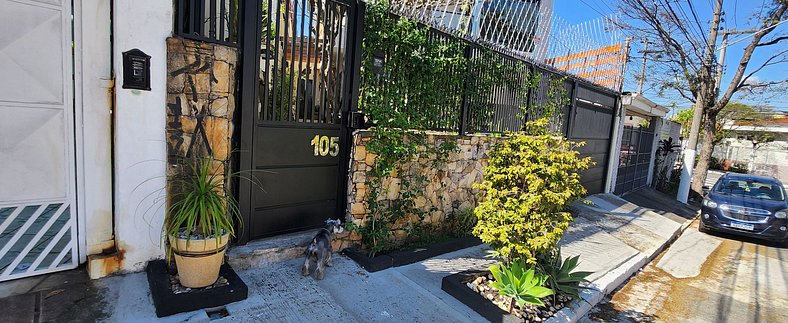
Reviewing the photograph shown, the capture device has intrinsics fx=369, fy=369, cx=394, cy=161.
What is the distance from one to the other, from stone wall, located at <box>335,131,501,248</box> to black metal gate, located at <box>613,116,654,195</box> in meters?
7.49

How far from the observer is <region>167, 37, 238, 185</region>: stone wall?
3.18 m

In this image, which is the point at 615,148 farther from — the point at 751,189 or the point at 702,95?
the point at 702,95

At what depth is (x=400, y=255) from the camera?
4.27 m

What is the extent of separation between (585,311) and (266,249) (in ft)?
11.4

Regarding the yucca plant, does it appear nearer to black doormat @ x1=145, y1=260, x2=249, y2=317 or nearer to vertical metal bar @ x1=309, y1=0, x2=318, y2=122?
black doormat @ x1=145, y1=260, x2=249, y2=317

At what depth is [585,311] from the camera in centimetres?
403

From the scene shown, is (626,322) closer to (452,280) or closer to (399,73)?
(452,280)

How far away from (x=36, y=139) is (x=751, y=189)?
13.3 meters

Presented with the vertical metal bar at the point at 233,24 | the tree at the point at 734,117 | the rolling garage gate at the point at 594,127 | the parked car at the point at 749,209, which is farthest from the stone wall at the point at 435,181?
the tree at the point at 734,117

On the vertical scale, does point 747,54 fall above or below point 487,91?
above

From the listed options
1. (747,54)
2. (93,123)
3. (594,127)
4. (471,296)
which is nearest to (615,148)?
(594,127)

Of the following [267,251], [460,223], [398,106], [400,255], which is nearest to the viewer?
[267,251]

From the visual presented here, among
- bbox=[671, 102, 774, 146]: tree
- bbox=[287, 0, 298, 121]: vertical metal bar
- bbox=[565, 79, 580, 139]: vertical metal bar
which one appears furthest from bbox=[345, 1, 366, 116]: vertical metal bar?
bbox=[671, 102, 774, 146]: tree

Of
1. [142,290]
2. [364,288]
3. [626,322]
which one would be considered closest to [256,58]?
[142,290]
